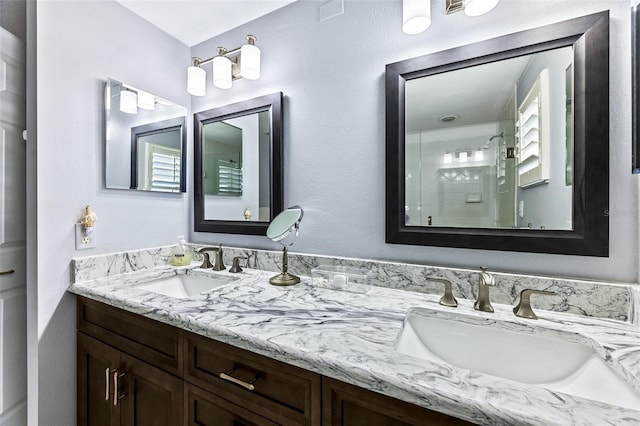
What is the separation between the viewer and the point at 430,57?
43.2 inches

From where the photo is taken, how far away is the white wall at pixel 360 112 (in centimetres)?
85

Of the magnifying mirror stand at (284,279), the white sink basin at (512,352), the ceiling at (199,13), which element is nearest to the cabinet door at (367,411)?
the white sink basin at (512,352)

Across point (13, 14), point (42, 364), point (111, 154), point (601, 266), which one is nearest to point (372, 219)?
point (601, 266)

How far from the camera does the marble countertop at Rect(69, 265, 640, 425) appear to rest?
48 centimetres

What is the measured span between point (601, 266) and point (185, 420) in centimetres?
143

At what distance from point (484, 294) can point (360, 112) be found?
2.91 ft

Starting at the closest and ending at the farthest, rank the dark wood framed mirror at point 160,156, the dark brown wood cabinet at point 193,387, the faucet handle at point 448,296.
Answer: the dark brown wood cabinet at point 193,387, the faucet handle at point 448,296, the dark wood framed mirror at point 160,156

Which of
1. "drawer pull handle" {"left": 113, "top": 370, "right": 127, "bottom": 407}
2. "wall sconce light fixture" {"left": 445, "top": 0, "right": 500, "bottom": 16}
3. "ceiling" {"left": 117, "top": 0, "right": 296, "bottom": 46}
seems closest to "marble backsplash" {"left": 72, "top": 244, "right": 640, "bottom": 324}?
"drawer pull handle" {"left": 113, "top": 370, "right": 127, "bottom": 407}

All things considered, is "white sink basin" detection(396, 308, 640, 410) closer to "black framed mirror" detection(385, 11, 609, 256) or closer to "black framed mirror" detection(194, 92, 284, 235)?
"black framed mirror" detection(385, 11, 609, 256)

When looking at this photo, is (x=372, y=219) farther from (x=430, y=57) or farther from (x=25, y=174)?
(x=25, y=174)

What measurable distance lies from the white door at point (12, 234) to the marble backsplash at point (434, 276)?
249 mm

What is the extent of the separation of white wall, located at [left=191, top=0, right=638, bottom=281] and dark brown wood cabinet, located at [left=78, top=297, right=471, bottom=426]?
2.16ft

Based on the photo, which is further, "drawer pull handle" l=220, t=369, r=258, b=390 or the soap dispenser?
the soap dispenser

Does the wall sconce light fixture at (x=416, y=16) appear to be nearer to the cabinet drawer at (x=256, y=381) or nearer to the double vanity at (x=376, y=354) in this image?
the double vanity at (x=376, y=354)
